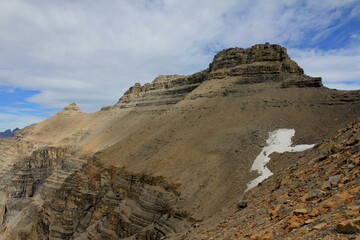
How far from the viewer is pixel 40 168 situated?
227 ft

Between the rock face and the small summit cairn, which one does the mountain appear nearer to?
the rock face

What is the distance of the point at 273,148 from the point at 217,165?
4579 millimetres

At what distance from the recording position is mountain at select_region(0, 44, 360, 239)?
13.0 m

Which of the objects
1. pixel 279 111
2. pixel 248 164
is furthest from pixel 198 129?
pixel 248 164

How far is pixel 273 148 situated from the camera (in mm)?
28312

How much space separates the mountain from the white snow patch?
14cm

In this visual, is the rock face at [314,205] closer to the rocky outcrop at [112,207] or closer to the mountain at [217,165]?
the mountain at [217,165]

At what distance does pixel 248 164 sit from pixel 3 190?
6246 cm

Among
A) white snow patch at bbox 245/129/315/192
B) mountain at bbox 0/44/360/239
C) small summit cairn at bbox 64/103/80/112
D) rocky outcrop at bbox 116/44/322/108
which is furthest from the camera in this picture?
small summit cairn at bbox 64/103/80/112

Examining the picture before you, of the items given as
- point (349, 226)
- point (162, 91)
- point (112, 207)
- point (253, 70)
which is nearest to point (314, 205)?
point (349, 226)

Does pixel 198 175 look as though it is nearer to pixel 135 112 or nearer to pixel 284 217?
pixel 284 217

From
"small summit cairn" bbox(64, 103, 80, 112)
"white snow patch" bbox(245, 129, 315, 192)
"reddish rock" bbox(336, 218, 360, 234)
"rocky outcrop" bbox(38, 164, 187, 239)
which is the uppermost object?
"small summit cairn" bbox(64, 103, 80, 112)

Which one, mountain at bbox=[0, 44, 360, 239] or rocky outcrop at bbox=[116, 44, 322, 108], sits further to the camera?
rocky outcrop at bbox=[116, 44, 322, 108]

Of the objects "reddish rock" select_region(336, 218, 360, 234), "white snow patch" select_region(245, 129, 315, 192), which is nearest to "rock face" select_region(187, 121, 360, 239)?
"reddish rock" select_region(336, 218, 360, 234)
